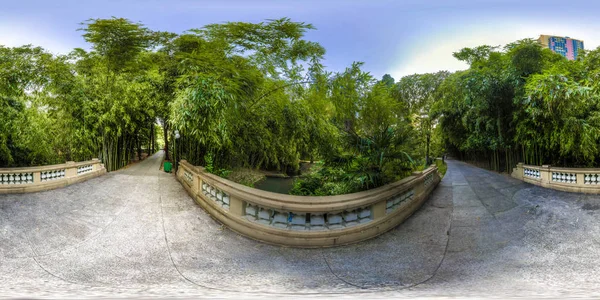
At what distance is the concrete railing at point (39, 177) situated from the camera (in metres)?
3.93

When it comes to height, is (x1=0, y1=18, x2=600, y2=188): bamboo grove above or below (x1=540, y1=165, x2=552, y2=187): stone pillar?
above

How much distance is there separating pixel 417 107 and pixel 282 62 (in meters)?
6.64

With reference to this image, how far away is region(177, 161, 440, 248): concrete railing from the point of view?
249 centimetres

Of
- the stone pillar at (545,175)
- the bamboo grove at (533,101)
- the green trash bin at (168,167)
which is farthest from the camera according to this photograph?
the green trash bin at (168,167)

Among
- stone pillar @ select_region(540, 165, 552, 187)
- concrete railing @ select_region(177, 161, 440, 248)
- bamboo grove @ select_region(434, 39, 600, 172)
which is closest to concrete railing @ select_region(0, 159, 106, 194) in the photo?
concrete railing @ select_region(177, 161, 440, 248)

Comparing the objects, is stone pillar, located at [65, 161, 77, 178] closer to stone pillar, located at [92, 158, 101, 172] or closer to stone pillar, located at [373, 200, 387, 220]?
stone pillar, located at [92, 158, 101, 172]

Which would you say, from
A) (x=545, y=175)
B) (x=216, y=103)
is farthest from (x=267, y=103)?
(x=545, y=175)

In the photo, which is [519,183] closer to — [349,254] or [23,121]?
[349,254]

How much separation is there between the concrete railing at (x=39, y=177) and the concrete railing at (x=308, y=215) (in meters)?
3.21

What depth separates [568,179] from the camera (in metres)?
4.26

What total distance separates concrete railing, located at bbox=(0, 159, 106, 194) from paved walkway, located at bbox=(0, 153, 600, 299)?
35 cm

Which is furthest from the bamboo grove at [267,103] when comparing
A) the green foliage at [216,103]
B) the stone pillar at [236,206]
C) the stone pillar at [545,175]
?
the stone pillar at [236,206]

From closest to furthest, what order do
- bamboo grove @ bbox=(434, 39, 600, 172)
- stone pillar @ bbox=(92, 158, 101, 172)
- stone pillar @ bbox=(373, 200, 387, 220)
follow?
1. stone pillar @ bbox=(373, 200, 387, 220)
2. bamboo grove @ bbox=(434, 39, 600, 172)
3. stone pillar @ bbox=(92, 158, 101, 172)

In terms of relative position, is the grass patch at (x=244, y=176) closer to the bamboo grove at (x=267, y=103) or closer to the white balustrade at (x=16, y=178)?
the bamboo grove at (x=267, y=103)
